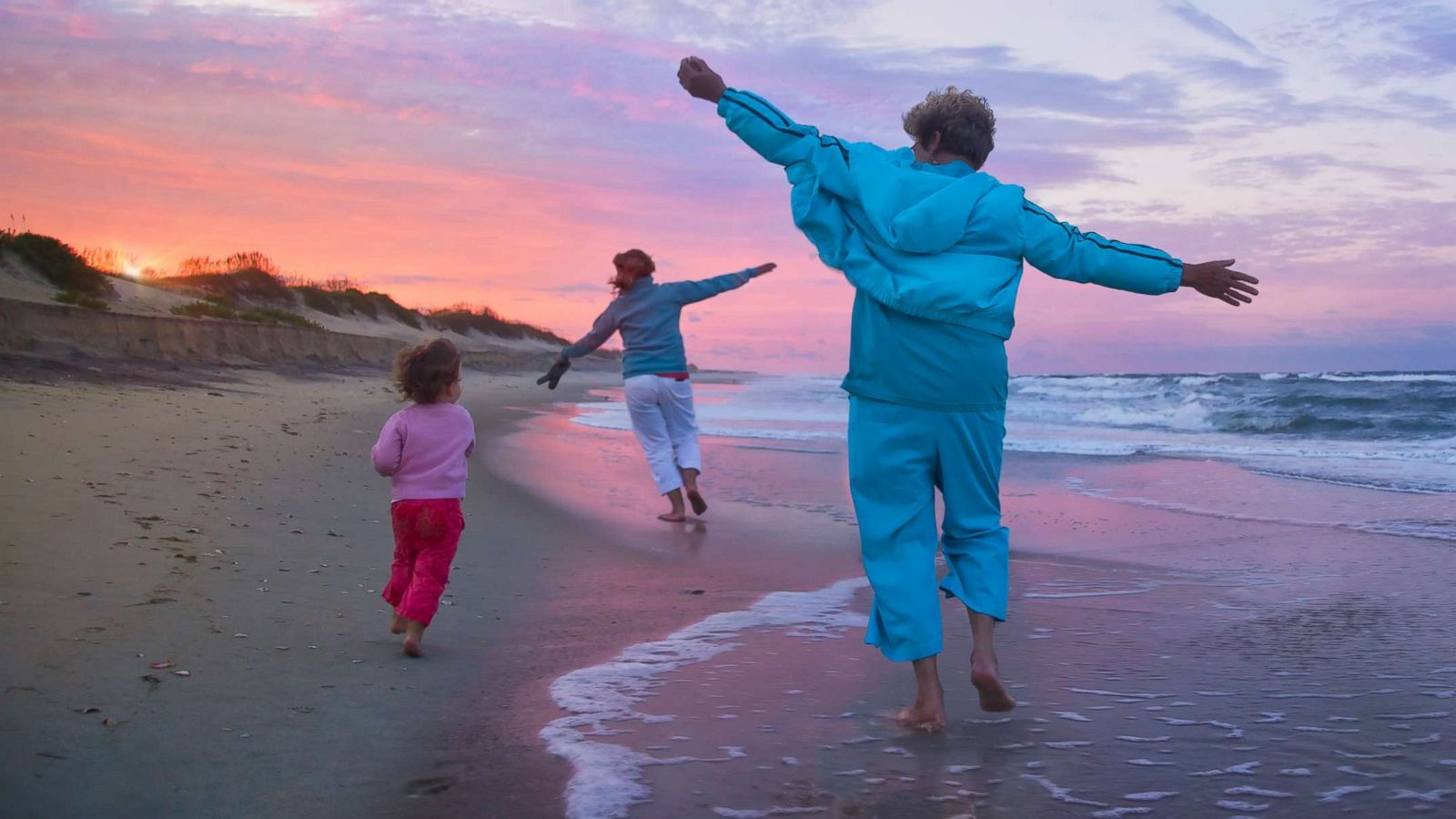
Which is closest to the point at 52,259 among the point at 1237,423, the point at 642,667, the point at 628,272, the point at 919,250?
the point at 628,272

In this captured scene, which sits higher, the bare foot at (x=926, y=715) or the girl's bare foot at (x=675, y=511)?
the girl's bare foot at (x=675, y=511)

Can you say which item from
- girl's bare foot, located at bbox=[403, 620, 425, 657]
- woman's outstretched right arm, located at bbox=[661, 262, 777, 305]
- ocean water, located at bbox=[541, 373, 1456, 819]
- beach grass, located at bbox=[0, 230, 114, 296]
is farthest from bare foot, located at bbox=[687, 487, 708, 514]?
beach grass, located at bbox=[0, 230, 114, 296]

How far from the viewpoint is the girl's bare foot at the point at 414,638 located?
3531mm

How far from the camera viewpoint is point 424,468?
12.5ft

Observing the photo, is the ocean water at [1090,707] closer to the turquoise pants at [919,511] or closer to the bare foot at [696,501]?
the turquoise pants at [919,511]

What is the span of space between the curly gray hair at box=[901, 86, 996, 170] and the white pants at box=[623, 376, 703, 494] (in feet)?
14.8

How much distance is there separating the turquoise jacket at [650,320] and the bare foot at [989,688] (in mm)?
4665

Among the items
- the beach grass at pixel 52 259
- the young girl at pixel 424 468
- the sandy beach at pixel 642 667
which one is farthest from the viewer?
the beach grass at pixel 52 259

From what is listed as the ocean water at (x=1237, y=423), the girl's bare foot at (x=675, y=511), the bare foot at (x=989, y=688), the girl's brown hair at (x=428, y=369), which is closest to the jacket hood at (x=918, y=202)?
the bare foot at (x=989, y=688)

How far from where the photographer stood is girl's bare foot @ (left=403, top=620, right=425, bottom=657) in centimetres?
353

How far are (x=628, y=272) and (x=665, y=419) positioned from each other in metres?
1.03

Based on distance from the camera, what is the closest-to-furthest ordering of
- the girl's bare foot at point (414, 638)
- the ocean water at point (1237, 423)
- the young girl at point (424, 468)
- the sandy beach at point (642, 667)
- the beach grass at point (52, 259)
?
1. the sandy beach at point (642, 667)
2. the girl's bare foot at point (414, 638)
3. the young girl at point (424, 468)
4. the ocean water at point (1237, 423)
5. the beach grass at point (52, 259)

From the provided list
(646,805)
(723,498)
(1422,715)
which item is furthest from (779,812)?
(723,498)

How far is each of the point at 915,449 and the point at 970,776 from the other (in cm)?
91
